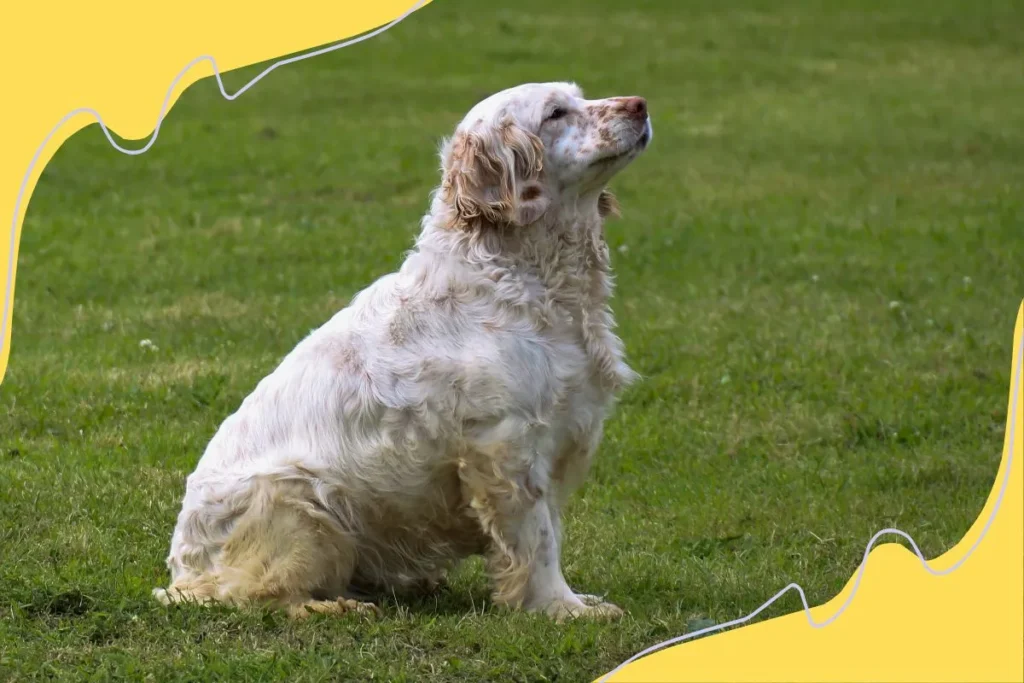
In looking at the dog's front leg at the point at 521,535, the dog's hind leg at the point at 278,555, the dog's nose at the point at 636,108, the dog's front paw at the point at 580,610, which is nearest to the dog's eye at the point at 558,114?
the dog's nose at the point at 636,108

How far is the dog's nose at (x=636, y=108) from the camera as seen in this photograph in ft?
18.1

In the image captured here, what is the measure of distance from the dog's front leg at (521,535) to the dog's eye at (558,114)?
1.21m

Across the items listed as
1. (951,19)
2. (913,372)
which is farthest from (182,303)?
(951,19)

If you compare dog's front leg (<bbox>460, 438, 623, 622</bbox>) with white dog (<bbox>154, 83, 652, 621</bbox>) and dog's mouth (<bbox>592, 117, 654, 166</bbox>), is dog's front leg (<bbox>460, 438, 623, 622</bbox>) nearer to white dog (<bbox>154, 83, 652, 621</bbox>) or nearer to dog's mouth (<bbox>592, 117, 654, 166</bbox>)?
white dog (<bbox>154, 83, 652, 621</bbox>)

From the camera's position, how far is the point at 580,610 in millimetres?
5375

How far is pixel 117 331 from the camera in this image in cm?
988

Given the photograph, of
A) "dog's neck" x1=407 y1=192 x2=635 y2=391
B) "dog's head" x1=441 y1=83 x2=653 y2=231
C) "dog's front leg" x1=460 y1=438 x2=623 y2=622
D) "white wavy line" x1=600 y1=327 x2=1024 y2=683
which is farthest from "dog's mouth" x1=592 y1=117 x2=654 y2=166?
"white wavy line" x1=600 y1=327 x2=1024 y2=683

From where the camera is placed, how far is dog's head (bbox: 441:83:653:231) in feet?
17.8

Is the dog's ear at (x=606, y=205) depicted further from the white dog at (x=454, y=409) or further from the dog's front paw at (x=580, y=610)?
the dog's front paw at (x=580, y=610)

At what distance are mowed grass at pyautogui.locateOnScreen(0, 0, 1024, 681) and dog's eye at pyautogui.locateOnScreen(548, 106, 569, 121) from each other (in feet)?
5.71

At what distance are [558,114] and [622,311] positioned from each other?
4977 mm

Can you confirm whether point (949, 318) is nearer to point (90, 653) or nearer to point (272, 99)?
point (90, 653)

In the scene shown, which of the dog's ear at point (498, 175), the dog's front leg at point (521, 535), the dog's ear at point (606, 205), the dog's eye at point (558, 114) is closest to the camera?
the dog's front leg at point (521, 535)

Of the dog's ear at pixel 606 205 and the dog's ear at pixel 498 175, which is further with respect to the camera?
the dog's ear at pixel 606 205
